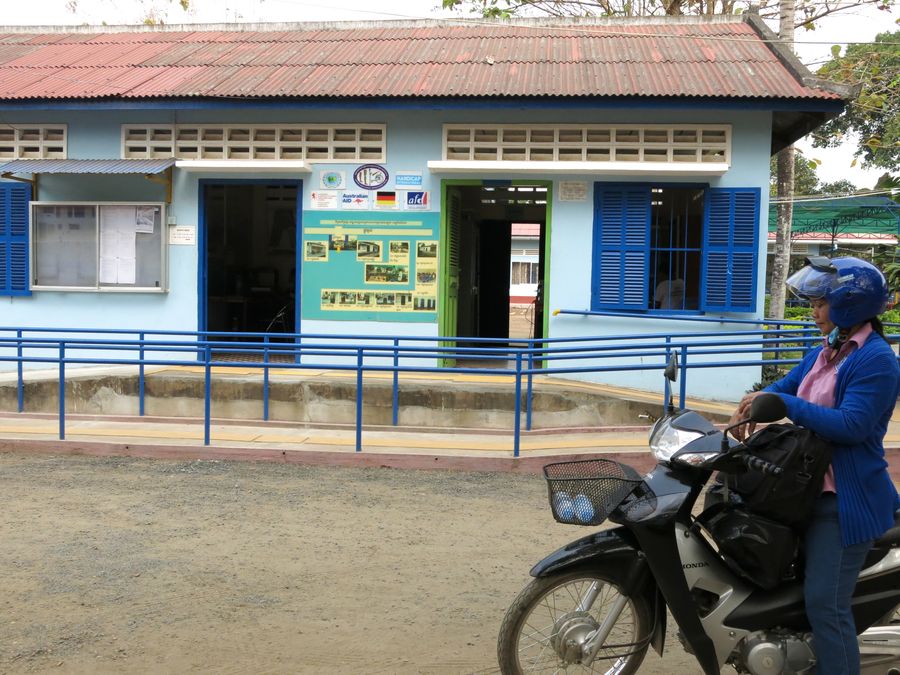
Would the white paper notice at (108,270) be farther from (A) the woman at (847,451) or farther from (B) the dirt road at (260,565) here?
(A) the woman at (847,451)

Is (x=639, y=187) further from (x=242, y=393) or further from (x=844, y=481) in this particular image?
(x=844, y=481)

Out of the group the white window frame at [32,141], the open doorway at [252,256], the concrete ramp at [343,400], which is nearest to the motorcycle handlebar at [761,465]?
the concrete ramp at [343,400]

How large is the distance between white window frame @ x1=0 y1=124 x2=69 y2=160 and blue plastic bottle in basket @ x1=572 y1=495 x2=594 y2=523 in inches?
417

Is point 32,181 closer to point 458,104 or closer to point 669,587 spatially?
point 458,104

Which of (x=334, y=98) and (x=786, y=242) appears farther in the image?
(x=786, y=242)

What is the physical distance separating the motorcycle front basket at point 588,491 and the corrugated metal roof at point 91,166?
9.02m

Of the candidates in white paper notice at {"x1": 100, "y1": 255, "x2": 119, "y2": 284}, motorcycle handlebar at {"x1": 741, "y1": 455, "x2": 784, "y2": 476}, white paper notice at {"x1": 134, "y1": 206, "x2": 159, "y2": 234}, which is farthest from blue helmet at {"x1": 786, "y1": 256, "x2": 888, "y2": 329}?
white paper notice at {"x1": 100, "y1": 255, "x2": 119, "y2": 284}

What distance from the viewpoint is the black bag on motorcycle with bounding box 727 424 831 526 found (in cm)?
284

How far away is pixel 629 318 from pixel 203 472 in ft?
18.9

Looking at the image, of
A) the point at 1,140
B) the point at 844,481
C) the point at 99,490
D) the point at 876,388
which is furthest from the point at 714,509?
the point at 1,140

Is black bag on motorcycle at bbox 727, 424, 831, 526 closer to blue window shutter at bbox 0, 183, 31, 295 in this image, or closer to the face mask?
the face mask

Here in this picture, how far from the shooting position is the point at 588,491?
2.94m

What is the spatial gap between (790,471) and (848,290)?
640mm

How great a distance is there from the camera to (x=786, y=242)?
39.5 ft
